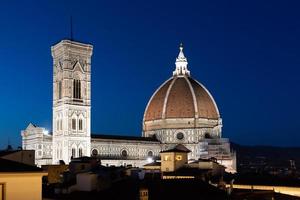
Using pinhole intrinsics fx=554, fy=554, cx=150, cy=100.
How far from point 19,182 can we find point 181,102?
77.4 meters

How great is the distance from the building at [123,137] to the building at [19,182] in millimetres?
62563

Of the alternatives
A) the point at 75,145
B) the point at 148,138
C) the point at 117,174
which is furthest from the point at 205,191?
the point at 148,138

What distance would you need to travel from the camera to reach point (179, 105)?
86312 millimetres

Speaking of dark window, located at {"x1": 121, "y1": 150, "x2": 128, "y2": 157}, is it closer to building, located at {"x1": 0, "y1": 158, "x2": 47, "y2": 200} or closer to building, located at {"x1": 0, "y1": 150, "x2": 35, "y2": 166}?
building, located at {"x1": 0, "y1": 150, "x2": 35, "y2": 166}

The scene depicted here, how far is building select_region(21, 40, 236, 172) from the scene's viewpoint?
7425 cm

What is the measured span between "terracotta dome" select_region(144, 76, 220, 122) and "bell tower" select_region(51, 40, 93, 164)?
48.8ft

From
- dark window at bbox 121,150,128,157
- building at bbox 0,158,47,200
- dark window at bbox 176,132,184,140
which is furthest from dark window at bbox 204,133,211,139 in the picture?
building at bbox 0,158,47,200

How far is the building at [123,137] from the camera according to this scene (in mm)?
74250

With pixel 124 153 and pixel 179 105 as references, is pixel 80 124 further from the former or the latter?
pixel 179 105

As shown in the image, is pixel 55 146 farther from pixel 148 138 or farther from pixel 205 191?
pixel 205 191

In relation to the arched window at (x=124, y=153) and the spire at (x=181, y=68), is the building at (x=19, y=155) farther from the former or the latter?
the spire at (x=181, y=68)

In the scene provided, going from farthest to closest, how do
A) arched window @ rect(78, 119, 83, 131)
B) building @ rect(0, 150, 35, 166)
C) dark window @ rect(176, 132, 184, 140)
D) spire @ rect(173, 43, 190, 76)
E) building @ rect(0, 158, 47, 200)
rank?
spire @ rect(173, 43, 190, 76) < dark window @ rect(176, 132, 184, 140) < arched window @ rect(78, 119, 83, 131) < building @ rect(0, 150, 35, 166) < building @ rect(0, 158, 47, 200)

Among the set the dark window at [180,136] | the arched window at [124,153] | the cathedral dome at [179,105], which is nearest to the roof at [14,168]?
the arched window at [124,153]

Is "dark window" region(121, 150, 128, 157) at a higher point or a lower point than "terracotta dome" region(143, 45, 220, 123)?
lower
